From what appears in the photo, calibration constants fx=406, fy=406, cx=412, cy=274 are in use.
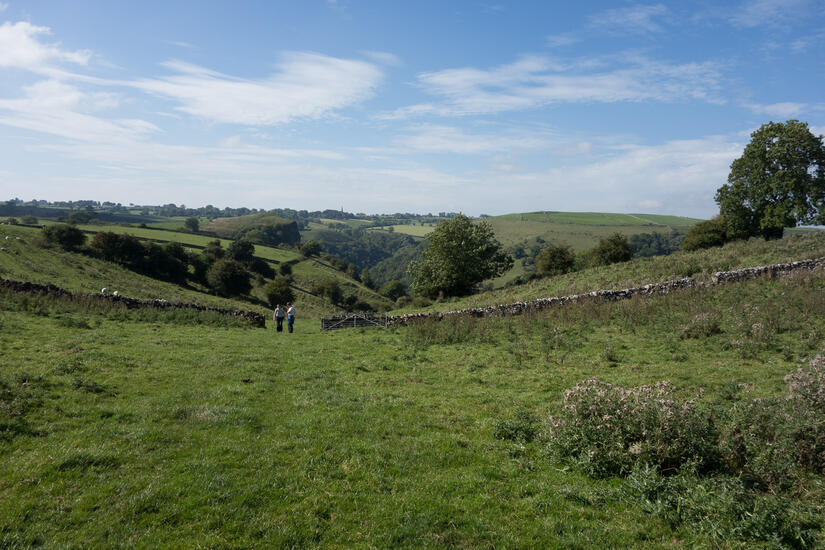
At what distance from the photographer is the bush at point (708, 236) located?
59.9m

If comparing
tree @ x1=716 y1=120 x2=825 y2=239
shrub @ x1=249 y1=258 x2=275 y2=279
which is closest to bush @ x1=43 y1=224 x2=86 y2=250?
shrub @ x1=249 y1=258 x2=275 y2=279

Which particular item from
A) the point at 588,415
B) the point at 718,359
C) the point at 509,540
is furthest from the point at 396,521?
the point at 718,359

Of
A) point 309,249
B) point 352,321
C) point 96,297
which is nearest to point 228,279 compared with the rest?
point 96,297

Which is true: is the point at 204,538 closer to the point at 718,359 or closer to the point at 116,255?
the point at 718,359

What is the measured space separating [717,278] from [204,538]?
25445 millimetres

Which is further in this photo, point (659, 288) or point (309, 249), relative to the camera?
point (309, 249)

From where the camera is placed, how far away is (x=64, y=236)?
209ft

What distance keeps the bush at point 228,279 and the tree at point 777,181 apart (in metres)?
70.7

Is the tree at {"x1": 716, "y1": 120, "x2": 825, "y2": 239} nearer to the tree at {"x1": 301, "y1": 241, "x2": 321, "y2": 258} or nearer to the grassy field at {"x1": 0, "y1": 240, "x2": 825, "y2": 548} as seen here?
the grassy field at {"x1": 0, "y1": 240, "x2": 825, "y2": 548}

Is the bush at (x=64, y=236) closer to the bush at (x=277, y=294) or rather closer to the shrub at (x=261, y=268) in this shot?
the bush at (x=277, y=294)

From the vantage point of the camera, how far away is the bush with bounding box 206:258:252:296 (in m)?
69.1

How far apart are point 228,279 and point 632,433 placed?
2854 inches

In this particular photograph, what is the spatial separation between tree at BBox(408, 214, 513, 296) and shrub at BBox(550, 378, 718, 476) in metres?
40.5

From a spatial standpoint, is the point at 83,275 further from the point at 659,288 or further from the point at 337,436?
the point at 659,288
